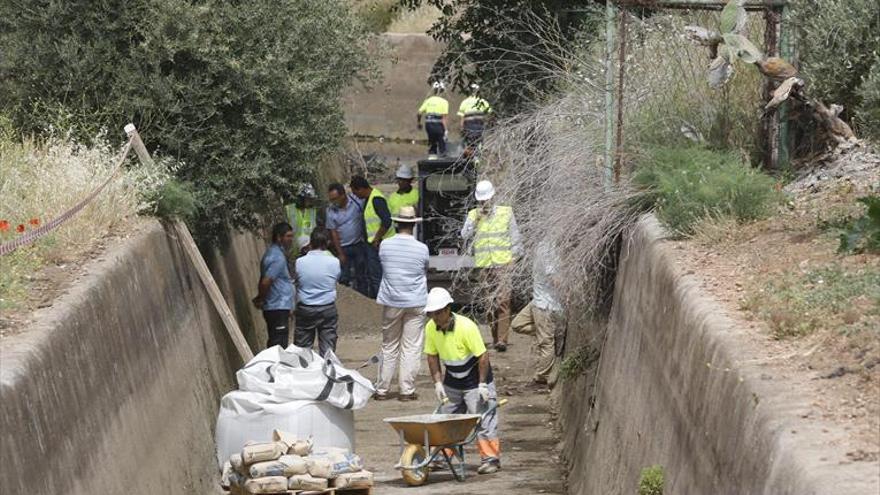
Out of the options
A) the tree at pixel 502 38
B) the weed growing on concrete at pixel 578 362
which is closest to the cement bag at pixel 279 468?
the weed growing on concrete at pixel 578 362

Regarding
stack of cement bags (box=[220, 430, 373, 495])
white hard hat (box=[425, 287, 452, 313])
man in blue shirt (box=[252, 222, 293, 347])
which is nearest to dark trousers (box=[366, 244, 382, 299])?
man in blue shirt (box=[252, 222, 293, 347])

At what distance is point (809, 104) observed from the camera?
12664 mm

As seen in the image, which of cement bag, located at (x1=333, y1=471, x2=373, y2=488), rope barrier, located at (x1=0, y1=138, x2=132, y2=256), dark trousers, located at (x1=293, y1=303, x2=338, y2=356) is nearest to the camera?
rope barrier, located at (x1=0, y1=138, x2=132, y2=256)

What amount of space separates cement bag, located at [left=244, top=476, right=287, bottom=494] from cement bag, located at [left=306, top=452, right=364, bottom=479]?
0.24m

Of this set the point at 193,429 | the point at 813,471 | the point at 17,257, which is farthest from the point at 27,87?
the point at 813,471

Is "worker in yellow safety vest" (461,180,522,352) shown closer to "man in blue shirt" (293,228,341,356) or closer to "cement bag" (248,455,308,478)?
"man in blue shirt" (293,228,341,356)

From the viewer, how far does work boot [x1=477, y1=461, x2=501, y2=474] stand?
14.7 meters

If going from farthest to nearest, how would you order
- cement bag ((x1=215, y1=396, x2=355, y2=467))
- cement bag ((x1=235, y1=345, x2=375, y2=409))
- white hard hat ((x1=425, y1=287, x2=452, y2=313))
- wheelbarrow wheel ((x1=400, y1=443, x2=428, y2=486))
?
white hard hat ((x1=425, y1=287, x2=452, y2=313)) → wheelbarrow wheel ((x1=400, y1=443, x2=428, y2=486)) → cement bag ((x1=235, y1=345, x2=375, y2=409)) → cement bag ((x1=215, y1=396, x2=355, y2=467))

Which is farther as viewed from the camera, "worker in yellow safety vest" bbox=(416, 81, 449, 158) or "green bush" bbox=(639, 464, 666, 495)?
"worker in yellow safety vest" bbox=(416, 81, 449, 158)

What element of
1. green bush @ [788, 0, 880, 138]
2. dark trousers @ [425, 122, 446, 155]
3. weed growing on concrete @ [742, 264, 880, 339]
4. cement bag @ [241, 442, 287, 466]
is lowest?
dark trousers @ [425, 122, 446, 155]

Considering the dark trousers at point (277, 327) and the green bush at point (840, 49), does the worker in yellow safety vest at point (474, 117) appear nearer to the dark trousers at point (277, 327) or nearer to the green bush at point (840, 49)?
the dark trousers at point (277, 327)

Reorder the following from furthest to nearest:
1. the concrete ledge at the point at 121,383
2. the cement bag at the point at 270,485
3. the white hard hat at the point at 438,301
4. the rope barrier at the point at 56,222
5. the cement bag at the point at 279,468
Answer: the white hard hat at the point at 438,301 → the cement bag at the point at 279,468 → the cement bag at the point at 270,485 → the rope barrier at the point at 56,222 → the concrete ledge at the point at 121,383

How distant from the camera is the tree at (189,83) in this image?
52.3ft

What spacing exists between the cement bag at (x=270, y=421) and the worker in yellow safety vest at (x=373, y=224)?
31.2ft
